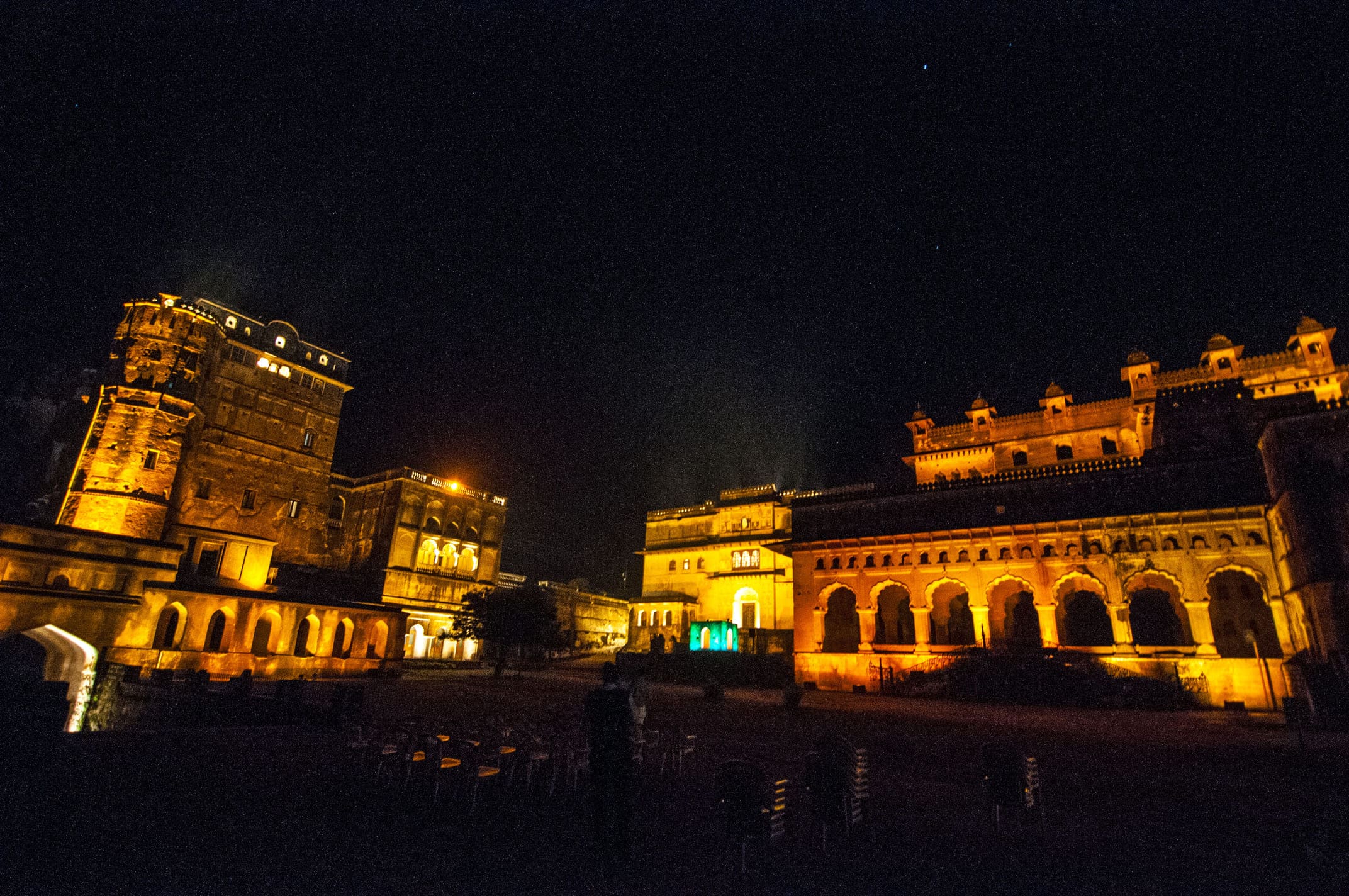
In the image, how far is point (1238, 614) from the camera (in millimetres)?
23453

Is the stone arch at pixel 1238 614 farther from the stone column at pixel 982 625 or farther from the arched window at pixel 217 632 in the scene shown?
the arched window at pixel 217 632

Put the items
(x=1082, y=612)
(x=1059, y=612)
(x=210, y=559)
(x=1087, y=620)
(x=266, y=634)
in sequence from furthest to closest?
(x=210, y=559), (x=266, y=634), (x=1082, y=612), (x=1087, y=620), (x=1059, y=612)

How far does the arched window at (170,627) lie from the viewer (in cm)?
2405

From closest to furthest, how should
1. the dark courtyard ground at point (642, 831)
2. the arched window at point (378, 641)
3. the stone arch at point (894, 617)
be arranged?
1. the dark courtyard ground at point (642, 831)
2. the stone arch at point (894, 617)
3. the arched window at point (378, 641)

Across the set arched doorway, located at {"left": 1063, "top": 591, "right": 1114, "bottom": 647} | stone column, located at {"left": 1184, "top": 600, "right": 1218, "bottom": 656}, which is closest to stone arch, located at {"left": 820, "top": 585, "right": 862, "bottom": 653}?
arched doorway, located at {"left": 1063, "top": 591, "right": 1114, "bottom": 647}

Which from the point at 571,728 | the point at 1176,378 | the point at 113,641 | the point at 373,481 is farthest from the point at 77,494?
the point at 1176,378

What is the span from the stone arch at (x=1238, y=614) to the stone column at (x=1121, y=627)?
2.77 metres

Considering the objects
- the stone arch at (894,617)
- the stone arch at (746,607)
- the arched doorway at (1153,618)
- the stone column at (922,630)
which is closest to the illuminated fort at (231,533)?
the stone arch at (746,607)

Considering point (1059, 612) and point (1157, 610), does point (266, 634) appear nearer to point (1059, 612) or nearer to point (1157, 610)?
point (1059, 612)

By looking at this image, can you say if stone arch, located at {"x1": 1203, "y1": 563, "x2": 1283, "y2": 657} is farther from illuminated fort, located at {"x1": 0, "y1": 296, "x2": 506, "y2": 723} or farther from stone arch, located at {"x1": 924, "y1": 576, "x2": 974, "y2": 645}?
illuminated fort, located at {"x1": 0, "y1": 296, "x2": 506, "y2": 723}

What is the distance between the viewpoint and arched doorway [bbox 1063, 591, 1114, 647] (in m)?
25.6

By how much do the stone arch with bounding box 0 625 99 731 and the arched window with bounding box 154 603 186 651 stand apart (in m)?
2.36

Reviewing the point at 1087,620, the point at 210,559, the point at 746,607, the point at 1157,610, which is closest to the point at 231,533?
the point at 210,559

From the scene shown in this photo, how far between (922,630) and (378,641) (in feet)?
Answer: 88.5
